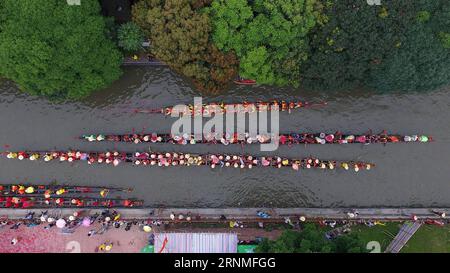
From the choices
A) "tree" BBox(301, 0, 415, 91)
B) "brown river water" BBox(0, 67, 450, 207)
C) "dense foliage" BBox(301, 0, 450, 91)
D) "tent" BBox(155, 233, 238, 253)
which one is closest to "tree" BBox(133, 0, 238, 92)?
"brown river water" BBox(0, 67, 450, 207)

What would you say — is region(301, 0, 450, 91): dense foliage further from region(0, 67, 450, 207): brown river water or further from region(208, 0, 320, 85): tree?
region(0, 67, 450, 207): brown river water

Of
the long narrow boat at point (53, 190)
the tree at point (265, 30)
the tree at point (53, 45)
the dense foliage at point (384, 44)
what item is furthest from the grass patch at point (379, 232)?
the tree at point (53, 45)

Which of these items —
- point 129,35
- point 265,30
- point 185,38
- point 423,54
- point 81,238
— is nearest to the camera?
point 265,30

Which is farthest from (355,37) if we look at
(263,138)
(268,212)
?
(268,212)

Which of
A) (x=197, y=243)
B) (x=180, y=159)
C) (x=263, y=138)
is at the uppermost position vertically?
(x=263, y=138)

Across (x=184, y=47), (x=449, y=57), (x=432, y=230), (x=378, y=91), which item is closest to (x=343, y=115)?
(x=378, y=91)

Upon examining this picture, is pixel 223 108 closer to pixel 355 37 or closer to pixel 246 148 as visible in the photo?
pixel 246 148

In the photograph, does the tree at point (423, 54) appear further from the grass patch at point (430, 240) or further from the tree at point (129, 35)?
the tree at point (129, 35)
